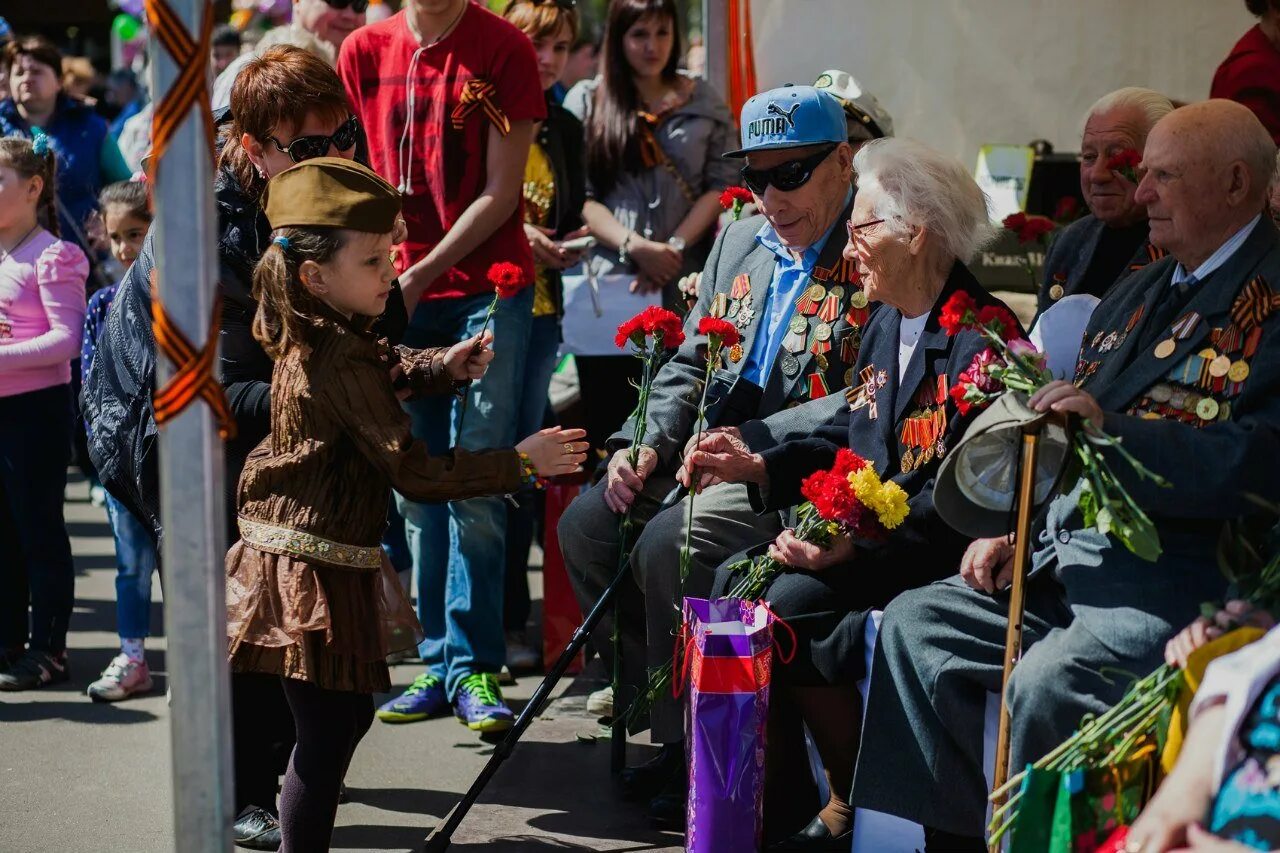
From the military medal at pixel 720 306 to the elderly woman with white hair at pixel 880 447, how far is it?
65cm

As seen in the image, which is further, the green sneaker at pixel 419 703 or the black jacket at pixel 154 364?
the green sneaker at pixel 419 703

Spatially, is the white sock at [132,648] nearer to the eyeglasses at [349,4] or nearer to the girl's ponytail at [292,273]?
the girl's ponytail at [292,273]

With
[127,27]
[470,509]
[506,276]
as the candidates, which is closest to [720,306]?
[506,276]

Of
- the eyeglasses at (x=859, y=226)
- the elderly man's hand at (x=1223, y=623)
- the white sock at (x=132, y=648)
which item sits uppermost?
the eyeglasses at (x=859, y=226)

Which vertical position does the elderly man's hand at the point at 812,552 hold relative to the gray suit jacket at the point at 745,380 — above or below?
below

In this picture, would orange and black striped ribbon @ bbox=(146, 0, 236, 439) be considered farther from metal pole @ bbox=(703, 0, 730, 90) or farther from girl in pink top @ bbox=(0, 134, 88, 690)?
metal pole @ bbox=(703, 0, 730, 90)

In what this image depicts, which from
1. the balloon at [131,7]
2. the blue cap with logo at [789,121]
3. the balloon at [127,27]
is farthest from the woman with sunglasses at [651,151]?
the balloon at [127,27]

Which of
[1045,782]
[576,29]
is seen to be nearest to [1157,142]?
[1045,782]

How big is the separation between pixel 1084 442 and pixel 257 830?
2.45 metres

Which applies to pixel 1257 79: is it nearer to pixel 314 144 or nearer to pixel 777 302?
pixel 777 302

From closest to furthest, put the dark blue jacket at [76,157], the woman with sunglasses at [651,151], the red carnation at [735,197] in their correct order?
the red carnation at [735,197], the woman with sunglasses at [651,151], the dark blue jacket at [76,157]

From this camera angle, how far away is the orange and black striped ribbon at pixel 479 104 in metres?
5.19

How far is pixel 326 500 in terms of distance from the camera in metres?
3.59

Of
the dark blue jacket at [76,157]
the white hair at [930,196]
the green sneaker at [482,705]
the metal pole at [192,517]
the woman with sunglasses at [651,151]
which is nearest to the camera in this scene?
the metal pole at [192,517]
